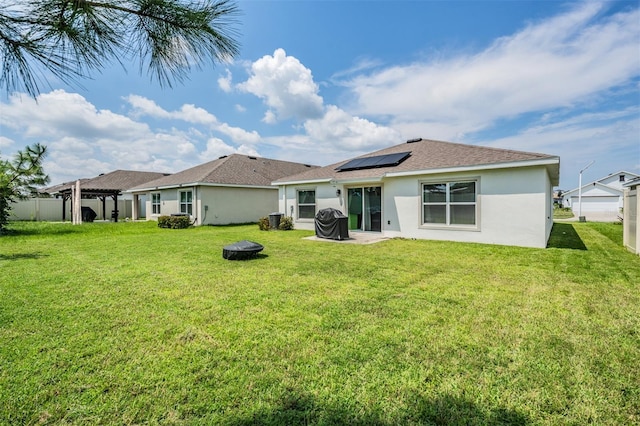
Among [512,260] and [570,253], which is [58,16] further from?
[570,253]

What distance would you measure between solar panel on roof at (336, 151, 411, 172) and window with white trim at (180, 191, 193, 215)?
35.2ft

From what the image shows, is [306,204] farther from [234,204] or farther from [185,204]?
[185,204]

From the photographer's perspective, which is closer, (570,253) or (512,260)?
(512,260)

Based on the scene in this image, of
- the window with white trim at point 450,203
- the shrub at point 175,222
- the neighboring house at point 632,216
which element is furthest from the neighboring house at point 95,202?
the neighboring house at point 632,216

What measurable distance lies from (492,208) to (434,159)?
2984 millimetres

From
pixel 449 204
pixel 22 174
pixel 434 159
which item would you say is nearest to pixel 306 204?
pixel 434 159

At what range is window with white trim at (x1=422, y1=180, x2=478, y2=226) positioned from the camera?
10594 millimetres

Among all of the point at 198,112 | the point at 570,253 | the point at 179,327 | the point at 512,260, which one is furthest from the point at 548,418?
the point at 198,112

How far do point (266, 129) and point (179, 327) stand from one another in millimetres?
19727

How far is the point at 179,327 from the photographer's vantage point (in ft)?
11.6

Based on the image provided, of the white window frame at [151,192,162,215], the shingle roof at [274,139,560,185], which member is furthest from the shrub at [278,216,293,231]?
the white window frame at [151,192,162,215]

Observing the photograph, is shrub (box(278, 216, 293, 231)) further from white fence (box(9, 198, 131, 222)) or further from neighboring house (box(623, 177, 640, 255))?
white fence (box(9, 198, 131, 222))

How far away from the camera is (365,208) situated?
13695 mm

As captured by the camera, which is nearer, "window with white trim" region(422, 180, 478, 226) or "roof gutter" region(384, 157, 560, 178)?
"roof gutter" region(384, 157, 560, 178)
